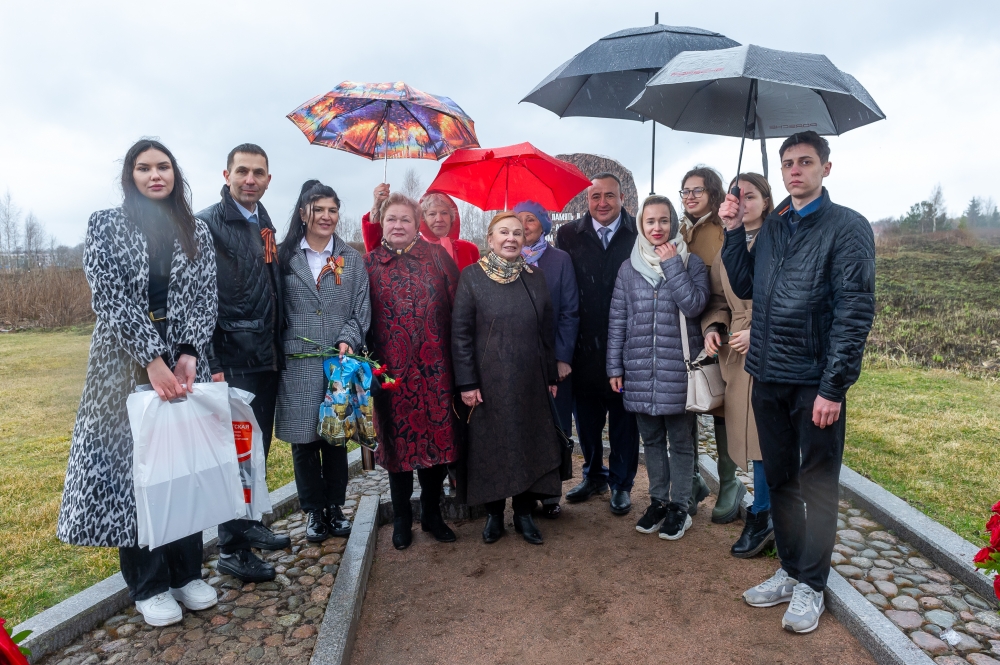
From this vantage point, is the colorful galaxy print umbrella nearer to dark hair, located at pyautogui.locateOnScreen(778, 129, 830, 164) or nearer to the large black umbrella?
the large black umbrella

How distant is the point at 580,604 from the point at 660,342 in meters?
1.58

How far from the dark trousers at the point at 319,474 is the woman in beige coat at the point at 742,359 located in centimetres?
235

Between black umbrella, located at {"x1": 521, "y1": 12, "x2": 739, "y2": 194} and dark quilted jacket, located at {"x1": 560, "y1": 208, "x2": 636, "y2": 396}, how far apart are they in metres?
0.89

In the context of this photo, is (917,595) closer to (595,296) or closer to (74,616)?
(595,296)

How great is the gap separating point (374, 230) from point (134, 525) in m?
2.15

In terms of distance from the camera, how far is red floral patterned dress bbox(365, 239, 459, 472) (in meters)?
4.00

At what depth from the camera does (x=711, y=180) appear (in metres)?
4.06

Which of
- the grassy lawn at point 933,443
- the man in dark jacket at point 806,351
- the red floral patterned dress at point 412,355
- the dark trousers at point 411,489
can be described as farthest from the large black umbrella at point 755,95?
the dark trousers at point 411,489

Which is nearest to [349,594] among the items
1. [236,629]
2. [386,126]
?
[236,629]

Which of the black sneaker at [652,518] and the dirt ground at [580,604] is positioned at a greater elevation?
the black sneaker at [652,518]

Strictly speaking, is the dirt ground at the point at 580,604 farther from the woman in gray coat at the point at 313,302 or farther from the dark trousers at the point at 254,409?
the woman in gray coat at the point at 313,302

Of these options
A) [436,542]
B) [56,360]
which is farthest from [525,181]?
[56,360]

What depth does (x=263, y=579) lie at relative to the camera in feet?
11.9

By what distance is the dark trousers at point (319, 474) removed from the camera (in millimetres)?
4141
